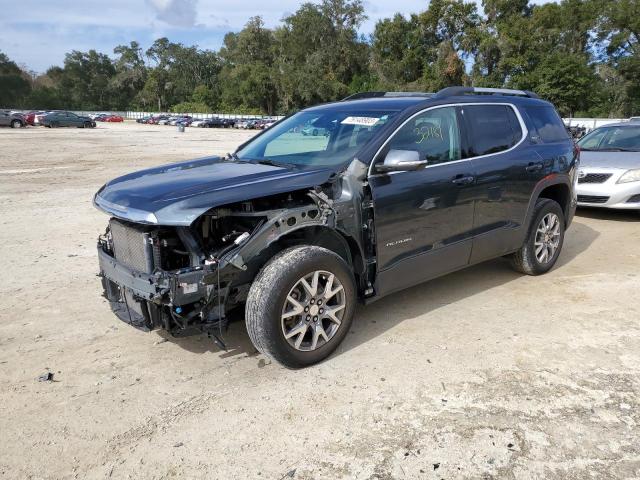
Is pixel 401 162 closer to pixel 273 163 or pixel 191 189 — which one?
pixel 273 163

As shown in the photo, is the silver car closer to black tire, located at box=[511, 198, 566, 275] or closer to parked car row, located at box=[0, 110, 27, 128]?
black tire, located at box=[511, 198, 566, 275]

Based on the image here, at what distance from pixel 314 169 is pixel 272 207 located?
0.46 meters

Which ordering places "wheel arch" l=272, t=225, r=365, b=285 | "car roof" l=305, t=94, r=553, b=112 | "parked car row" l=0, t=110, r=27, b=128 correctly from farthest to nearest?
"parked car row" l=0, t=110, r=27, b=128, "car roof" l=305, t=94, r=553, b=112, "wheel arch" l=272, t=225, r=365, b=285

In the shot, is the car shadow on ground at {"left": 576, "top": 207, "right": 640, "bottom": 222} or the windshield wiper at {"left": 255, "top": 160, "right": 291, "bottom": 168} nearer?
the windshield wiper at {"left": 255, "top": 160, "right": 291, "bottom": 168}

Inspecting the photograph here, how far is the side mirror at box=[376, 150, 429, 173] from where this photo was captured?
3.84 meters

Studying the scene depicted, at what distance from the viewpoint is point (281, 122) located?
17.4ft

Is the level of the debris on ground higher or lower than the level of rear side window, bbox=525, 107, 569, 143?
lower

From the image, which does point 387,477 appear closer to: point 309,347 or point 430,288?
point 309,347

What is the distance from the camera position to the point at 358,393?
11.3 ft

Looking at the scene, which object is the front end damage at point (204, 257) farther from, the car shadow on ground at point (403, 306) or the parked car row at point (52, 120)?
the parked car row at point (52, 120)

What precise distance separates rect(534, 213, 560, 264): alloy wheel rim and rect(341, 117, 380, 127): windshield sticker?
2321 millimetres

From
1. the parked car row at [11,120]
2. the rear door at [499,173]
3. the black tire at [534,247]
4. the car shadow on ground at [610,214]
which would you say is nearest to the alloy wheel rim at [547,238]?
A: the black tire at [534,247]

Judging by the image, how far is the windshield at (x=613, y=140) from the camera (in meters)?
9.28

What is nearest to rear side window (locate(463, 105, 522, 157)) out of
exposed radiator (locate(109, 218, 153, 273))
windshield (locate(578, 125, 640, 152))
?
exposed radiator (locate(109, 218, 153, 273))
